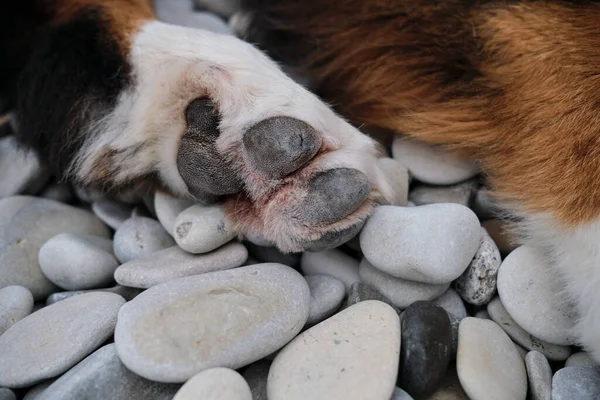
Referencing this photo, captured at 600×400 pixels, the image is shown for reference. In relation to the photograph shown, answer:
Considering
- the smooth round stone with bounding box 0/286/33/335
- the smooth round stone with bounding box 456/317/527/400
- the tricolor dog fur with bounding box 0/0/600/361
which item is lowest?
the smooth round stone with bounding box 0/286/33/335

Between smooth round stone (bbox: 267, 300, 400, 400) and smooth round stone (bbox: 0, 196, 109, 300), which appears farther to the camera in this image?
smooth round stone (bbox: 0, 196, 109, 300)

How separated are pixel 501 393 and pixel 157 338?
423 millimetres

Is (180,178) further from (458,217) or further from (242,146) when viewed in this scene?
(458,217)

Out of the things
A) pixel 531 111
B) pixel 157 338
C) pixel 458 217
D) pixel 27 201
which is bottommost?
pixel 27 201

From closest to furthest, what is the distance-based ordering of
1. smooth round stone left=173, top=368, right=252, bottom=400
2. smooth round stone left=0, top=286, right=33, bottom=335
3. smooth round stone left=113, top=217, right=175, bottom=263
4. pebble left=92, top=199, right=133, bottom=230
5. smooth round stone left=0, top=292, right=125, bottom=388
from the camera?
smooth round stone left=173, top=368, right=252, bottom=400, smooth round stone left=0, top=292, right=125, bottom=388, smooth round stone left=0, top=286, right=33, bottom=335, smooth round stone left=113, top=217, right=175, bottom=263, pebble left=92, top=199, right=133, bottom=230

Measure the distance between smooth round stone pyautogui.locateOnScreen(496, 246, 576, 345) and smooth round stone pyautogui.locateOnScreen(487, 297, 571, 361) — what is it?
20 millimetres

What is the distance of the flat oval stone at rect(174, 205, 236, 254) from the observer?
0.84 m

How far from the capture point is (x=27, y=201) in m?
1.05

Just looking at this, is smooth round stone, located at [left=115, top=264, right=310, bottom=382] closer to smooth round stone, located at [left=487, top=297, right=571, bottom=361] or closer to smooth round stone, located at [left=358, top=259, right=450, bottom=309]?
smooth round stone, located at [left=358, top=259, right=450, bottom=309]

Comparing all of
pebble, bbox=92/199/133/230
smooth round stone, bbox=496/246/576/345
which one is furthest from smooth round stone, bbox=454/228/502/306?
pebble, bbox=92/199/133/230

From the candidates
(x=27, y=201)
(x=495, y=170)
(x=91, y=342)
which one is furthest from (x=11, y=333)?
(x=495, y=170)

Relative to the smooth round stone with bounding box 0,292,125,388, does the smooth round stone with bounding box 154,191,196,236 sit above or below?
above

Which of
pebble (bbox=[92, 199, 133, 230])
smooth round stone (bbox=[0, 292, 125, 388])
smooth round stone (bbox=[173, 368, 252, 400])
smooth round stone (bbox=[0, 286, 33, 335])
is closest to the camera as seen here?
smooth round stone (bbox=[173, 368, 252, 400])

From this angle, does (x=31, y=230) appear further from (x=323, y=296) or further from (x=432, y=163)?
(x=432, y=163)
